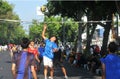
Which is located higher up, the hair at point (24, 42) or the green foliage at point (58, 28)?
the green foliage at point (58, 28)

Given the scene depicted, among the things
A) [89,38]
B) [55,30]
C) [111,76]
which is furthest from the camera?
[55,30]

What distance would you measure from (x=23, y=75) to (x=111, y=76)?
2001mm

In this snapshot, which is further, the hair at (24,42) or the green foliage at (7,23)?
the green foliage at (7,23)

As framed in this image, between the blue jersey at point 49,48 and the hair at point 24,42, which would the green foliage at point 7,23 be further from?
the hair at point 24,42

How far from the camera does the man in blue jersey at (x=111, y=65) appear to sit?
8.23 m

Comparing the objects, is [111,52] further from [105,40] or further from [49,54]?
[105,40]

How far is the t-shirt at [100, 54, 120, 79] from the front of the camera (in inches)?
324

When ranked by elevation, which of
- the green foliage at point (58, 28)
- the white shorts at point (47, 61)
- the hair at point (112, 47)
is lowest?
the white shorts at point (47, 61)

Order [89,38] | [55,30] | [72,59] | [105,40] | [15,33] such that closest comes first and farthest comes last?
[105,40] < [72,59] < [89,38] < [55,30] < [15,33]

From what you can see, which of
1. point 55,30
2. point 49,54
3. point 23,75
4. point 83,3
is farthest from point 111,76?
point 55,30

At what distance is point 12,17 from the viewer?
102 meters

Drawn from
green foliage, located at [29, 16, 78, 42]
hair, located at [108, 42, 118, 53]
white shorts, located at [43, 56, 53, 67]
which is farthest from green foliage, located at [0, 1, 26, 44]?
hair, located at [108, 42, 118, 53]

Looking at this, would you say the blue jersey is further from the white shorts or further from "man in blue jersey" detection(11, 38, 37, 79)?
"man in blue jersey" detection(11, 38, 37, 79)

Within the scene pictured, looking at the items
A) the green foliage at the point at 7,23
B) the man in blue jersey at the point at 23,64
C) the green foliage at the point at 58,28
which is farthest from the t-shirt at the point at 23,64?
the green foliage at the point at 7,23
